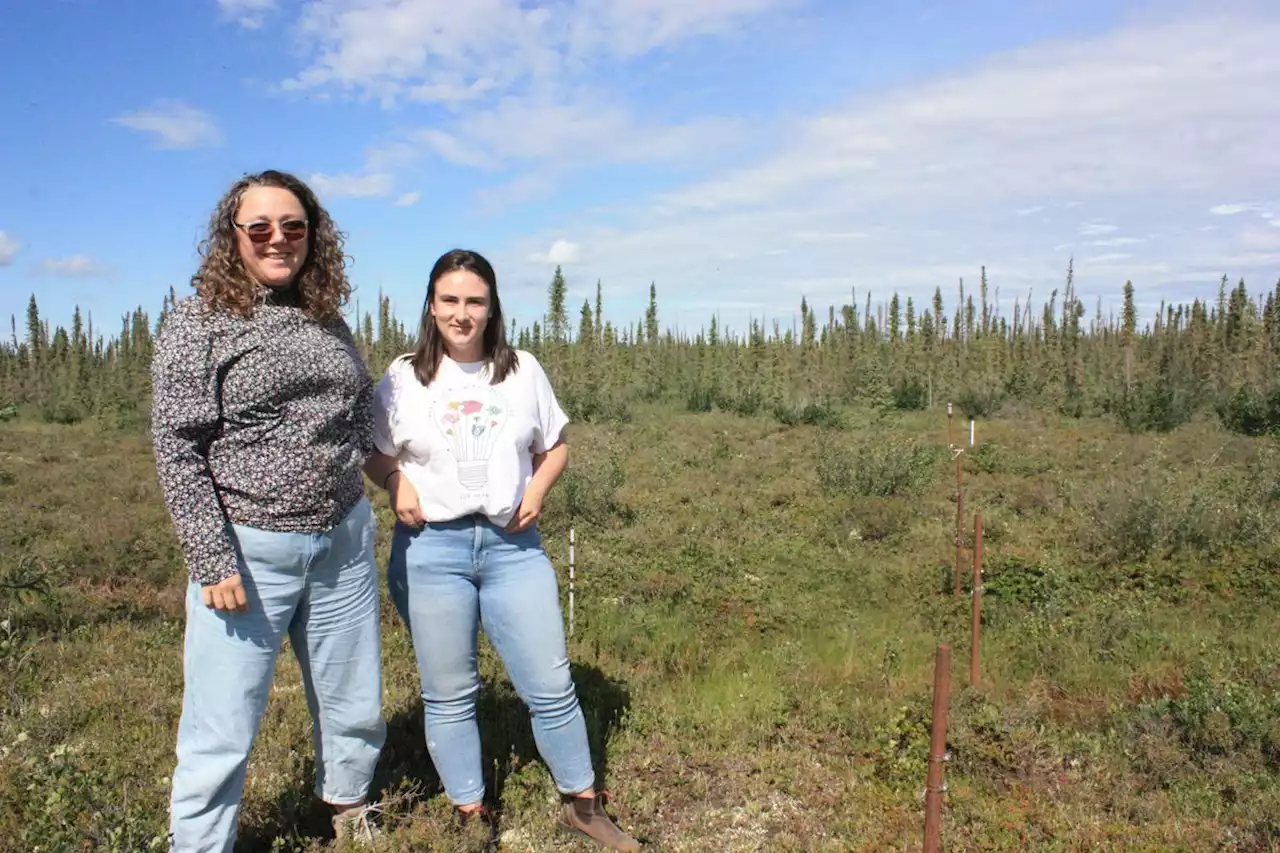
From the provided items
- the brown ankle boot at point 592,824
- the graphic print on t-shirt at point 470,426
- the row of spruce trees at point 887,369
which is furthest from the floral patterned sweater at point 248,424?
the row of spruce trees at point 887,369

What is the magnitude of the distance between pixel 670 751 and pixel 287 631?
6.77ft

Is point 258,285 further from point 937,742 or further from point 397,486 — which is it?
point 937,742

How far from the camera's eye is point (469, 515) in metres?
2.82

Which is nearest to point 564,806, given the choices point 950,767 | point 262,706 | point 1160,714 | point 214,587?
point 262,706

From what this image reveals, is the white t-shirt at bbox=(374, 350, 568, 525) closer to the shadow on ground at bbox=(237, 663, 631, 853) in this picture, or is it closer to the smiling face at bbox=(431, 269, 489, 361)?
the smiling face at bbox=(431, 269, 489, 361)

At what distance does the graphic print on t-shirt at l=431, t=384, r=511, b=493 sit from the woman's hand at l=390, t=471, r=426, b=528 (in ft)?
0.57

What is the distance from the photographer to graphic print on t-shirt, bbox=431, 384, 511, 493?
2797 mm

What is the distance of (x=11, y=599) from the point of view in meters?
5.39

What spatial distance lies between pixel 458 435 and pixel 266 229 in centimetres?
88

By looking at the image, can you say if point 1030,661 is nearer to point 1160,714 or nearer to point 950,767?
point 1160,714

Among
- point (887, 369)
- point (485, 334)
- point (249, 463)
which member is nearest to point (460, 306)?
point (485, 334)

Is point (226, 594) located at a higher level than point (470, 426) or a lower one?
lower

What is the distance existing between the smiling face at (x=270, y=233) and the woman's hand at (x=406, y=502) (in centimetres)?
77

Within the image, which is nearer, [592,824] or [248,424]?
[248,424]
